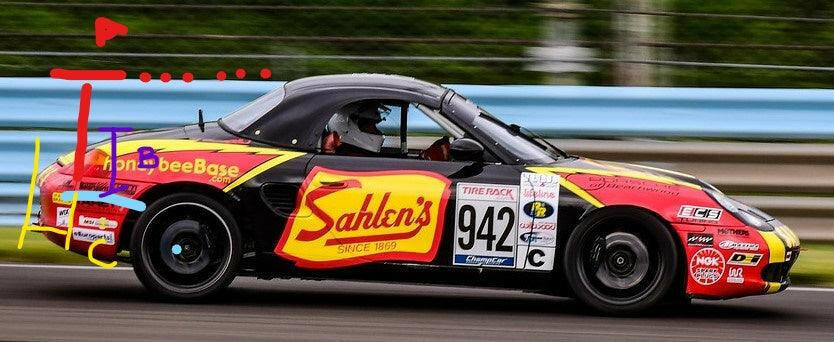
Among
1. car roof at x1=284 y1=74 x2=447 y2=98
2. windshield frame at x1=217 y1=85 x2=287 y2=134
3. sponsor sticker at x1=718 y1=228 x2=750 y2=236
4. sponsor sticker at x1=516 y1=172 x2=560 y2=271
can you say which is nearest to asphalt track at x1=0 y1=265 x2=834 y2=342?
sponsor sticker at x1=516 y1=172 x2=560 y2=271

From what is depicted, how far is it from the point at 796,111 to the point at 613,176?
365cm

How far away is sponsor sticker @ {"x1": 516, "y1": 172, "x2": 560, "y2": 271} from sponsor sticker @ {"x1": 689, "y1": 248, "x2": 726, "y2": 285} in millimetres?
744

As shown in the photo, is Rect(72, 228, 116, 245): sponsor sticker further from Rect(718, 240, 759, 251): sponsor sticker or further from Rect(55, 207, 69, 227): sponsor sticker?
Rect(718, 240, 759, 251): sponsor sticker

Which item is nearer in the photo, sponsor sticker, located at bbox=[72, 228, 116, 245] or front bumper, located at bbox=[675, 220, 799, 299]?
front bumper, located at bbox=[675, 220, 799, 299]

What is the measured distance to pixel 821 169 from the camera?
36.1 ft

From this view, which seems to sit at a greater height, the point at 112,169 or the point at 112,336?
the point at 112,169

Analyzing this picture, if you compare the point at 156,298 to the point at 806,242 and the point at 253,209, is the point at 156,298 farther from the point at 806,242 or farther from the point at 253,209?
the point at 806,242

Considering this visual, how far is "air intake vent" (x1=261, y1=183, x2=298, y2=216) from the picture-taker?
7.82 meters

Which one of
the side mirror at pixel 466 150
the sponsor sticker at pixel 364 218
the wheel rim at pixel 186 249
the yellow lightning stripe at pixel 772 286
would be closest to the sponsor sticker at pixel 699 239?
the yellow lightning stripe at pixel 772 286

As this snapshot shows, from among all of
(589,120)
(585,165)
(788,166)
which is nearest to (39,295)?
(585,165)

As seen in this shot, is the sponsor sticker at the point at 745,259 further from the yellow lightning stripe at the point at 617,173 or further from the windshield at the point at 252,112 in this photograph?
the windshield at the point at 252,112

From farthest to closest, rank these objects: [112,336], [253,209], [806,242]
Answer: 1. [806,242]
2. [253,209]
3. [112,336]

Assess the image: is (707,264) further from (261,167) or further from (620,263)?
(261,167)

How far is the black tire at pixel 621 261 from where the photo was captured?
306 inches
